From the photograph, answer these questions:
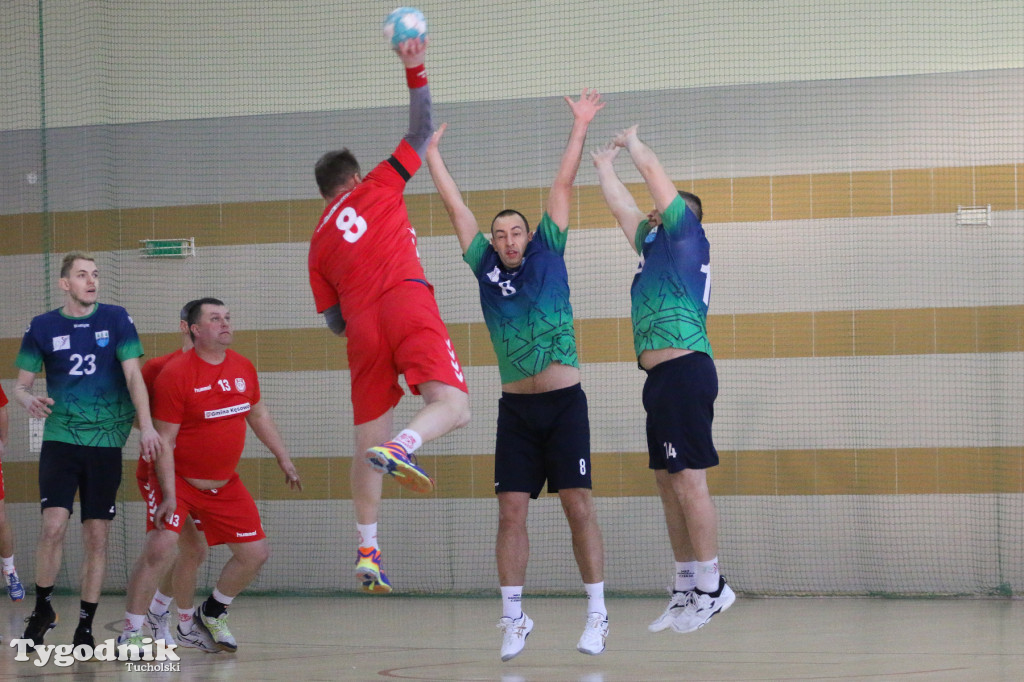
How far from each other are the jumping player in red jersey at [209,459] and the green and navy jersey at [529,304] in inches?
62.6

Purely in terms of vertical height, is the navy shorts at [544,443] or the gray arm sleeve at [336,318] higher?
the gray arm sleeve at [336,318]

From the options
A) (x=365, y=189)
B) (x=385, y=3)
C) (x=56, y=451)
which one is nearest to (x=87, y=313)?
(x=56, y=451)

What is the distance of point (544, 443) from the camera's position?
5.63 m

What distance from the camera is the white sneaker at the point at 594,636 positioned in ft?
17.8

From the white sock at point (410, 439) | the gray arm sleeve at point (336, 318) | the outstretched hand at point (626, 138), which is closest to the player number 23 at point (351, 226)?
the gray arm sleeve at point (336, 318)

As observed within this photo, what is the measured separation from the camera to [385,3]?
1008 centimetres

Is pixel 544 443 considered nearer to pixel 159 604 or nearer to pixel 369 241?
pixel 369 241

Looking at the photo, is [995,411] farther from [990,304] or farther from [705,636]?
[705,636]

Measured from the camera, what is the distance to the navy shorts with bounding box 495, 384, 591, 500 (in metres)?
5.55

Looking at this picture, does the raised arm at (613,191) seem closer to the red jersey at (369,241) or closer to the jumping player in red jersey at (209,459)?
the red jersey at (369,241)

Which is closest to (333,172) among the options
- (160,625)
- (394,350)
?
(394,350)

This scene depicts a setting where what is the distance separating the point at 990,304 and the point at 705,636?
4025 mm

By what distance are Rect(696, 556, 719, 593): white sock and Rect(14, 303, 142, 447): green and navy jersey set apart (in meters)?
3.40

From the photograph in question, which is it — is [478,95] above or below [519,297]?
above
